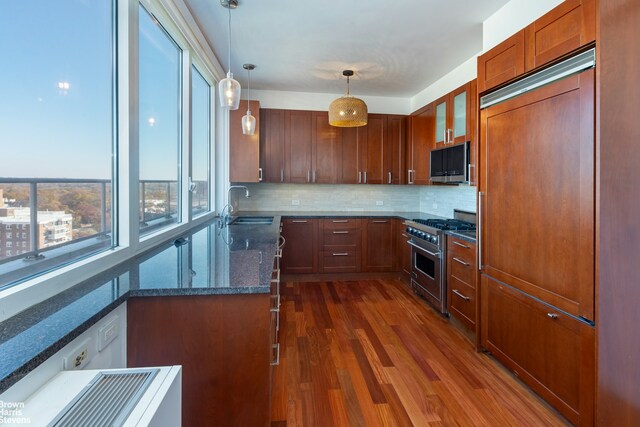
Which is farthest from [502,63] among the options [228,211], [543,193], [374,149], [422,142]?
[228,211]

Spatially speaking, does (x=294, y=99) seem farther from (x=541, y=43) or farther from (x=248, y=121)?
(x=541, y=43)

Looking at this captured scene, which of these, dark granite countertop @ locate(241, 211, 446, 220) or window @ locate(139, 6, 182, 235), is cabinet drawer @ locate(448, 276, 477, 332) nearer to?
dark granite countertop @ locate(241, 211, 446, 220)

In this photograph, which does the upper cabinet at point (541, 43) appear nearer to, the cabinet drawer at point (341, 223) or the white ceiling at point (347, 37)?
the white ceiling at point (347, 37)

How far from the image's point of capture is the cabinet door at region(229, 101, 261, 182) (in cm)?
433

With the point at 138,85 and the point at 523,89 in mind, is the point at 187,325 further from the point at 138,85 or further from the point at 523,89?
the point at 523,89

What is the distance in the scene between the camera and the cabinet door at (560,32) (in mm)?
1604

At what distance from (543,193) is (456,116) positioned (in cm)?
188

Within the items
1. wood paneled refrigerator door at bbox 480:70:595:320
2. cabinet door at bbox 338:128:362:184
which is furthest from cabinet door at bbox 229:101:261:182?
wood paneled refrigerator door at bbox 480:70:595:320

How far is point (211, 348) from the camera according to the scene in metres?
1.38

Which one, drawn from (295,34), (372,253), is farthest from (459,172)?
(295,34)

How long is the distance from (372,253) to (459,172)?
1.73 meters

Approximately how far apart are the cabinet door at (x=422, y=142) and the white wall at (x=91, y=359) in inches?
146

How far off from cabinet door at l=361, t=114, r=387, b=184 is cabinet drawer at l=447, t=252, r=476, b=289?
1.97m

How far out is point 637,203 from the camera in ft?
4.80
